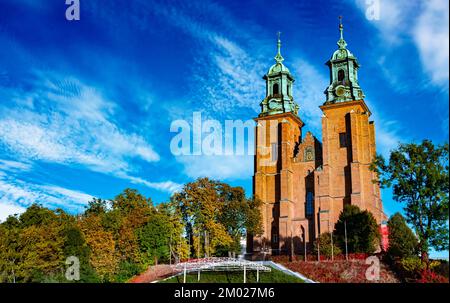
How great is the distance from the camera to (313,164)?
201 feet

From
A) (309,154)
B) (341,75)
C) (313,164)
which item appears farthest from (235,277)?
(341,75)

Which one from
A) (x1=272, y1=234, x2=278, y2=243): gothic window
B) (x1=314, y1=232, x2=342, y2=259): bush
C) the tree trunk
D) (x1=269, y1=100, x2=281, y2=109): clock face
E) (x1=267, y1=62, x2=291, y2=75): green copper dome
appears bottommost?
the tree trunk

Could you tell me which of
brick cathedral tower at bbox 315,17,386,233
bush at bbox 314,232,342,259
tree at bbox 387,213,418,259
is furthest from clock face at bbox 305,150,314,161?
tree at bbox 387,213,418,259

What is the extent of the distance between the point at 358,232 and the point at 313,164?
625 inches

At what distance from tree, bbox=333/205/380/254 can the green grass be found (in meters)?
11.1

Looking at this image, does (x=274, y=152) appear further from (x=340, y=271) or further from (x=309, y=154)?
(x=340, y=271)

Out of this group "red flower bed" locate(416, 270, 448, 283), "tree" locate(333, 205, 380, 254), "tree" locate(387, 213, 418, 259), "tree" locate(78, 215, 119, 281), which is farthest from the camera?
"tree" locate(333, 205, 380, 254)

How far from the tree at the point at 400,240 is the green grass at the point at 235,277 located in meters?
7.30

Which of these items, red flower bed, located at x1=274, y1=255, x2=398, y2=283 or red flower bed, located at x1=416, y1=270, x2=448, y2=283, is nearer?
red flower bed, located at x1=416, y1=270, x2=448, y2=283

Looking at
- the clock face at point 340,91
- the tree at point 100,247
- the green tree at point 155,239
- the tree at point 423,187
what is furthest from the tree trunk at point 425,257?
the clock face at point 340,91

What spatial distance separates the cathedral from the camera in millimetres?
56562

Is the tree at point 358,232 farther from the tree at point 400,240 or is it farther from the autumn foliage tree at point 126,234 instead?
the autumn foliage tree at point 126,234

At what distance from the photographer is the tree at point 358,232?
45375mm

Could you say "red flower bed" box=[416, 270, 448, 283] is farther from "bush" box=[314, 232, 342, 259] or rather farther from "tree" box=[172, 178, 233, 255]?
"tree" box=[172, 178, 233, 255]
